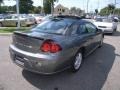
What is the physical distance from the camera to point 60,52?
427 centimetres

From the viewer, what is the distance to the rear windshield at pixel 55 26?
5.13 metres

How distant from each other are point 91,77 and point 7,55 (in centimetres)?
353

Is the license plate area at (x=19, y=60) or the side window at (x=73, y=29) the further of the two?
the side window at (x=73, y=29)

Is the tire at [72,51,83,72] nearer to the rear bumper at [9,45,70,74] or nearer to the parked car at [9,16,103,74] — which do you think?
the parked car at [9,16,103,74]

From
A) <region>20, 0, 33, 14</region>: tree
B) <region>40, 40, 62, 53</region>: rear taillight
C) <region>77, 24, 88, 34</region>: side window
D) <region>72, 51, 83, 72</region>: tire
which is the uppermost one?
<region>20, 0, 33, 14</region>: tree

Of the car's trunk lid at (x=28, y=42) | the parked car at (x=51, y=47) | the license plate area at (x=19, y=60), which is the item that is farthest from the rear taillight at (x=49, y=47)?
the license plate area at (x=19, y=60)

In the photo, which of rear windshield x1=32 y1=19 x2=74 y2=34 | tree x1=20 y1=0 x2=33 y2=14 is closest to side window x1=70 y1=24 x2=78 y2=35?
rear windshield x1=32 y1=19 x2=74 y2=34

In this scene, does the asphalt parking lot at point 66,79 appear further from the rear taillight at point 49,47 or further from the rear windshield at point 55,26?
the rear windshield at point 55,26

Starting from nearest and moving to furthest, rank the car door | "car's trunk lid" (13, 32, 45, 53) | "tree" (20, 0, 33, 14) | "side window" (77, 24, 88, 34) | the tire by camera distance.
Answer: "car's trunk lid" (13, 32, 45, 53) < the tire < the car door < "side window" (77, 24, 88, 34) < "tree" (20, 0, 33, 14)

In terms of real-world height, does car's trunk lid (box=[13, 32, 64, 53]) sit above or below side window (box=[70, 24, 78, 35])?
below

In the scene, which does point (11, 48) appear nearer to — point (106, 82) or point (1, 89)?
point (1, 89)

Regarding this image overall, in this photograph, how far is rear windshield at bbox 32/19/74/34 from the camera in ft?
16.8

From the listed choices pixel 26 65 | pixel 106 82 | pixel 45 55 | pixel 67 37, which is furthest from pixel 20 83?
pixel 106 82

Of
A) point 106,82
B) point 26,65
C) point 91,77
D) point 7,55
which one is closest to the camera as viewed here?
point 26,65
